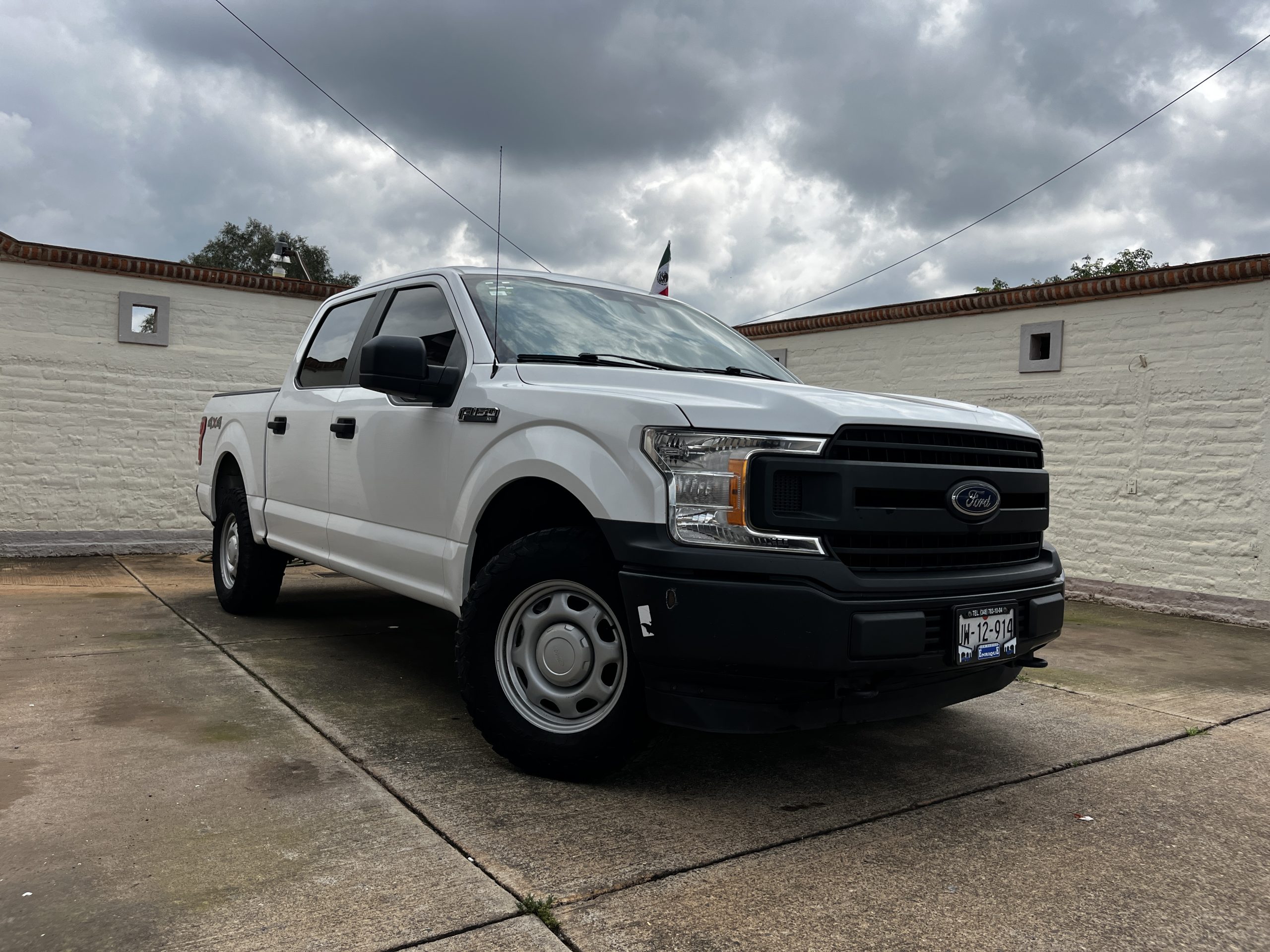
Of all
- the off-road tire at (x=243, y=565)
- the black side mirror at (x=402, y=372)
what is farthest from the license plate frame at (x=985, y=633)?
the off-road tire at (x=243, y=565)

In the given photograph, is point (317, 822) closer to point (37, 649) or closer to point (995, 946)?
point (995, 946)

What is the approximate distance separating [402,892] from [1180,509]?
25.7ft

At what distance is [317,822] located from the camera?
2.84 metres

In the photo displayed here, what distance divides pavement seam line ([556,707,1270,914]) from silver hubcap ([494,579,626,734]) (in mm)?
623

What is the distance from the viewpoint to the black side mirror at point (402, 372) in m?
3.54

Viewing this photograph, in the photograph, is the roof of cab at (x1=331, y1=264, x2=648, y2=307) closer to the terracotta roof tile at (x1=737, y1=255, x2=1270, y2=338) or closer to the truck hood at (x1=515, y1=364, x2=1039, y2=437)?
the truck hood at (x1=515, y1=364, x2=1039, y2=437)

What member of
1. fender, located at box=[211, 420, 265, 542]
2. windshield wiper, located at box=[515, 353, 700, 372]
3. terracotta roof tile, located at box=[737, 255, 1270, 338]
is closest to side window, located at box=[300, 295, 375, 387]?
fender, located at box=[211, 420, 265, 542]

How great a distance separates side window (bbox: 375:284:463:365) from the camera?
13.3 feet

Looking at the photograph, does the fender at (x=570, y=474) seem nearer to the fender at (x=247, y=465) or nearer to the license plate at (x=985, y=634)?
the license plate at (x=985, y=634)

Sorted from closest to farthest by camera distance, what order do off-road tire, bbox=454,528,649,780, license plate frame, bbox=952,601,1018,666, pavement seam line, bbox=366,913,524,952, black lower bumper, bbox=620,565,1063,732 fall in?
pavement seam line, bbox=366,913,524,952 → black lower bumper, bbox=620,565,1063,732 → license plate frame, bbox=952,601,1018,666 → off-road tire, bbox=454,528,649,780

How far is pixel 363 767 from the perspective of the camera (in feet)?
10.9

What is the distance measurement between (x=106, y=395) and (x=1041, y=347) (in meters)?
9.16

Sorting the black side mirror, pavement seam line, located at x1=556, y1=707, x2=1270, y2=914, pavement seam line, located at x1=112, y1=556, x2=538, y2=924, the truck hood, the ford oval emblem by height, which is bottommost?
pavement seam line, located at x1=556, y1=707, x2=1270, y2=914

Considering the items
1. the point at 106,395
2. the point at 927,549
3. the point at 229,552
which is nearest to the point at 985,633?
the point at 927,549
